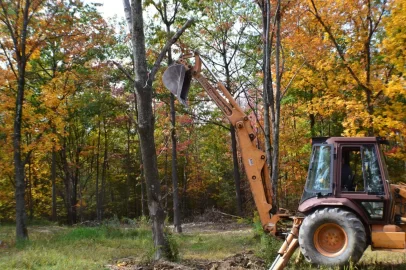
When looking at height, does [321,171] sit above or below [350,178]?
above

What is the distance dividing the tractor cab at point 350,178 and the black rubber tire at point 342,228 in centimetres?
20

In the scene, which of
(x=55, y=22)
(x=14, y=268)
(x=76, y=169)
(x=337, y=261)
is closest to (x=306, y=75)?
(x=55, y=22)

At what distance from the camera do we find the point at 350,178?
7262 mm

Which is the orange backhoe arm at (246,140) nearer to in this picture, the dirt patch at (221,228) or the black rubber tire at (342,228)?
the black rubber tire at (342,228)

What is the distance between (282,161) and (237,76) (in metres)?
5.54

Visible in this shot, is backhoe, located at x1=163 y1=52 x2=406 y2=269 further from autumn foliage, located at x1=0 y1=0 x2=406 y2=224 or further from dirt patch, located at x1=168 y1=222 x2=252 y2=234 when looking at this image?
dirt patch, located at x1=168 y1=222 x2=252 y2=234

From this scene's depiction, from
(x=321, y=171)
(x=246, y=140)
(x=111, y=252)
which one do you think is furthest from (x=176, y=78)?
(x=111, y=252)

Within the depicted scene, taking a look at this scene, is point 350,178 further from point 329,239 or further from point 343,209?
point 329,239

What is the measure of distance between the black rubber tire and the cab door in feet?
1.19

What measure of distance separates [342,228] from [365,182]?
0.98 metres

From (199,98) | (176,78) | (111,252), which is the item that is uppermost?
(199,98)

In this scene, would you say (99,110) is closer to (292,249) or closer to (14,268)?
(14,268)

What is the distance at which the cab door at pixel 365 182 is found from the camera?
6793 mm

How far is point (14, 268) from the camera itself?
277 inches
